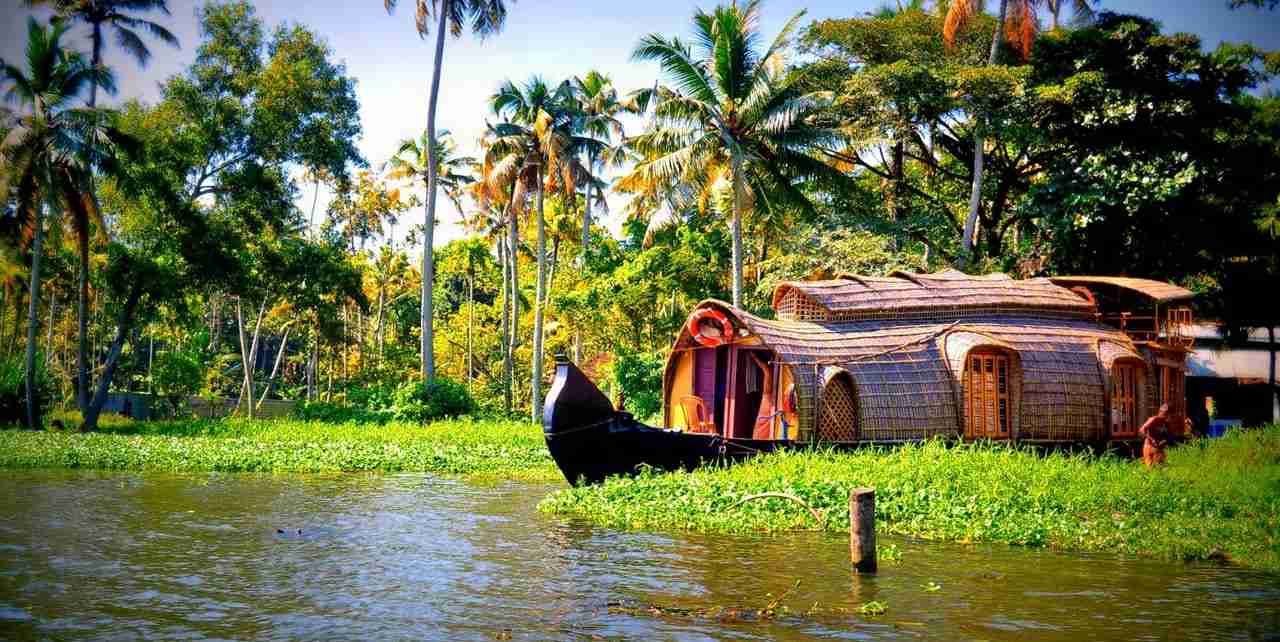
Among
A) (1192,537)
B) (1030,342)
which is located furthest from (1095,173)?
(1192,537)

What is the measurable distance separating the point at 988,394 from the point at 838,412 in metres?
2.56

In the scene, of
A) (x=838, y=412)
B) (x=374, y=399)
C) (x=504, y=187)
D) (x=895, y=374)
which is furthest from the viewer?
(x=504, y=187)

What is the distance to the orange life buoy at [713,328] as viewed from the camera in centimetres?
1527

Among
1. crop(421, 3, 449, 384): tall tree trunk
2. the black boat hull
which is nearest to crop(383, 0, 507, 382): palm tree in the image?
crop(421, 3, 449, 384): tall tree trunk

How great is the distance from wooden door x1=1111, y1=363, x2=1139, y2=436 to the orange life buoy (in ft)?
20.5

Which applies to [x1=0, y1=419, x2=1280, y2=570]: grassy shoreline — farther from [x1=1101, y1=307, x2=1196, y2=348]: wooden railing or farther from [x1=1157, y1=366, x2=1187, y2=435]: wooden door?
[x1=1101, y1=307, x2=1196, y2=348]: wooden railing

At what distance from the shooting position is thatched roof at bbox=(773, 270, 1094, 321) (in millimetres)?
16391

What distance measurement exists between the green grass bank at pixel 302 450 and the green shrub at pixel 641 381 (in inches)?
127

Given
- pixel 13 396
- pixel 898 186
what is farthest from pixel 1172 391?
pixel 13 396

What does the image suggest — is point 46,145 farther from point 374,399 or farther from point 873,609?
point 873,609

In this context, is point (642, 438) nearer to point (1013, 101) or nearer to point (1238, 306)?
point (1013, 101)

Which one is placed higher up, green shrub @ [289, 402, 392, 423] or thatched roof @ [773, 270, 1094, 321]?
thatched roof @ [773, 270, 1094, 321]

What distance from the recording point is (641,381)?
26.5 metres

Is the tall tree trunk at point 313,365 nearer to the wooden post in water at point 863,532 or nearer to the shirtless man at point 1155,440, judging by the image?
the shirtless man at point 1155,440
